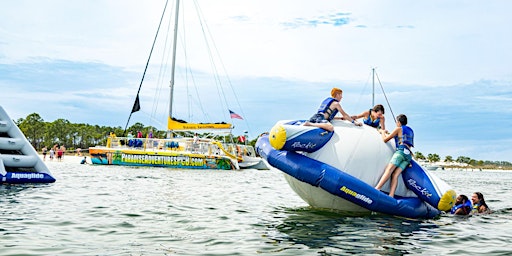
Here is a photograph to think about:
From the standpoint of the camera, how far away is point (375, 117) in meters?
10.3

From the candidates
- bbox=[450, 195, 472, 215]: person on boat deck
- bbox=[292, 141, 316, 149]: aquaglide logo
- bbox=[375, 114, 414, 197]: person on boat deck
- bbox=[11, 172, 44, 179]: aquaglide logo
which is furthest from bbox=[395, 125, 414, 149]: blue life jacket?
bbox=[11, 172, 44, 179]: aquaglide logo

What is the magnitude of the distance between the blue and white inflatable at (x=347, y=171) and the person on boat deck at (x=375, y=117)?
0.86ft

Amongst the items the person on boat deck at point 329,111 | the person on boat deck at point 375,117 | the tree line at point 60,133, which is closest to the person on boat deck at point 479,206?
the person on boat deck at point 375,117

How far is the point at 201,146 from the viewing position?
3428cm

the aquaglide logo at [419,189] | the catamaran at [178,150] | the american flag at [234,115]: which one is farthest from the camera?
the american flag at [234,115]

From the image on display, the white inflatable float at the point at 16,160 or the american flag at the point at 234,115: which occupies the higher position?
the american flag at the point at 234,115

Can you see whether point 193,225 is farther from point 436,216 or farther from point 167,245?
point 436,216

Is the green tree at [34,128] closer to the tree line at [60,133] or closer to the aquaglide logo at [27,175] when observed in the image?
the tree line at [60,133]

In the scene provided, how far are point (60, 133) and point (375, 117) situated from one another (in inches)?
3204

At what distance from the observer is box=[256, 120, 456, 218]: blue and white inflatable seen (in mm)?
9039

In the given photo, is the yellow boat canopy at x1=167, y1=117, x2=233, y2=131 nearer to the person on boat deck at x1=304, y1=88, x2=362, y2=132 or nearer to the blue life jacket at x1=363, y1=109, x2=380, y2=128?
the blue life jacket at x1=363, y1=109, x2=380, y2=128

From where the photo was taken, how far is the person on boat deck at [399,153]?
372 inches

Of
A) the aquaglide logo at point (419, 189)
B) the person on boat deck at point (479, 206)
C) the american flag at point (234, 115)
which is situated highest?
the american flag at point (234, 115)

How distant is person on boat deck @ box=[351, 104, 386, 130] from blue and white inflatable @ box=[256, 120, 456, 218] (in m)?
0.26
